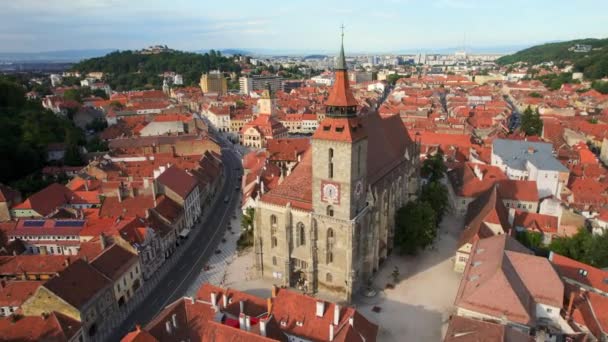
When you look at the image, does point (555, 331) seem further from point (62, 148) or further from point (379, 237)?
point (62, 148)

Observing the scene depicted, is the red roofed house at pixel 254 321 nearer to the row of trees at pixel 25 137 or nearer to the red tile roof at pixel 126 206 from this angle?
the red tile roof at pixel 126 206

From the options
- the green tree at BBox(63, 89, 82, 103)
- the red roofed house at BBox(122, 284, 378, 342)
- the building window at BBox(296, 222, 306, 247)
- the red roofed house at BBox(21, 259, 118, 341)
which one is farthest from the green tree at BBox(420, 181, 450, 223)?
the green tree at BBox(63, 89, 82, 103)

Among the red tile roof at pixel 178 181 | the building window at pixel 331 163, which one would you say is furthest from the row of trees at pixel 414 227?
the red tile roof at pixel 178 181

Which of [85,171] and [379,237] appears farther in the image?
[85,171]

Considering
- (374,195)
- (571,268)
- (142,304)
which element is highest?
(374,195)

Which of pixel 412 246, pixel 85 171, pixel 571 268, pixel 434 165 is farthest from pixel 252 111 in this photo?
pixel 571 268

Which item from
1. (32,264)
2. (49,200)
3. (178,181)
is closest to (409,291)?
(178,181)
